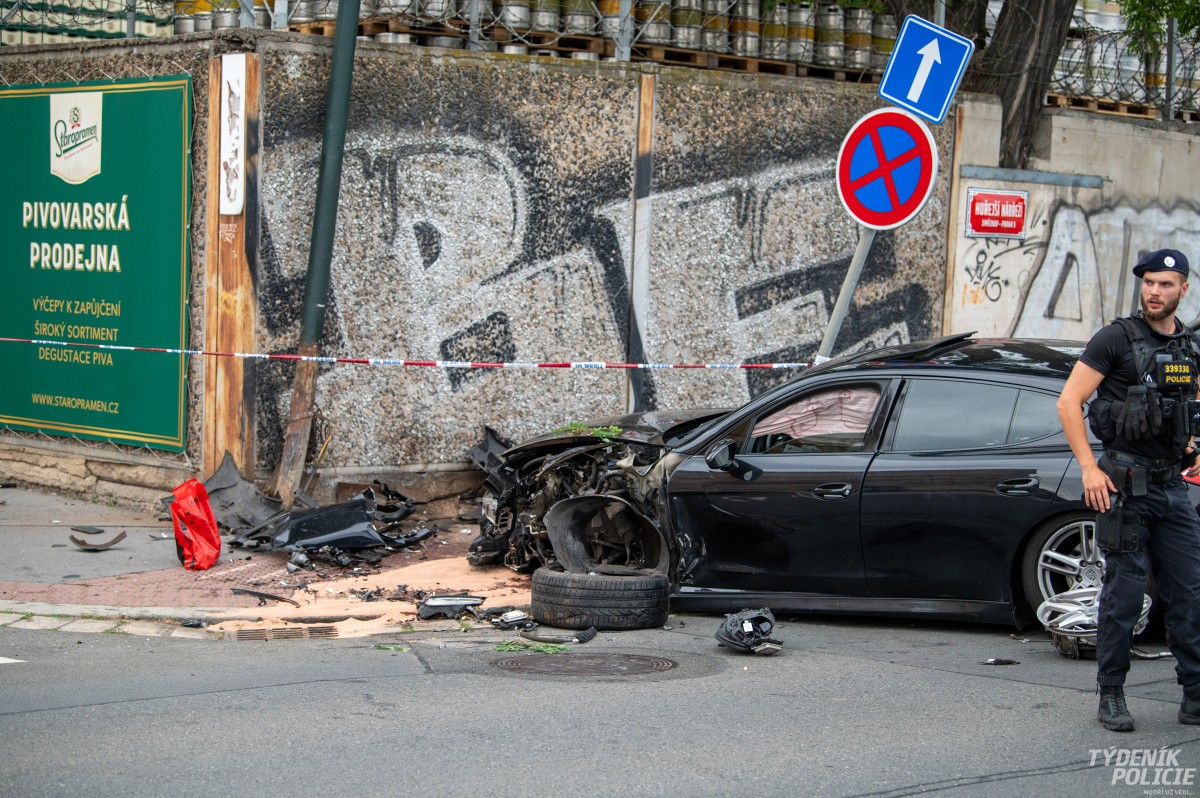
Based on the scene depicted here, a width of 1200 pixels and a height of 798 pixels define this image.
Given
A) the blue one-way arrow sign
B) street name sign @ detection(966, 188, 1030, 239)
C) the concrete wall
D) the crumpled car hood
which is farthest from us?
street name sign @ detection(966, 188, 1030, 239)

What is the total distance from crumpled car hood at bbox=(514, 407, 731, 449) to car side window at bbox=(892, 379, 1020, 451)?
1411 millimetres

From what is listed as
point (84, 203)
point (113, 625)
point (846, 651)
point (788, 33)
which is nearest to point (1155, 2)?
point (788, 33)

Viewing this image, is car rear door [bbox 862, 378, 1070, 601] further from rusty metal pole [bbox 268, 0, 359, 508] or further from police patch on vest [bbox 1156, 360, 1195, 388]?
rusty metal pole [bbox 268, 0, 359, 508]

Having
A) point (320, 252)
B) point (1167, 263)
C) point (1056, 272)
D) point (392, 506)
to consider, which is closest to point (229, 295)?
point (320, 252)

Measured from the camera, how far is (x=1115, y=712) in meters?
5.48

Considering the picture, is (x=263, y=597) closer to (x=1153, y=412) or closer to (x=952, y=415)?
(x=952, y=415)

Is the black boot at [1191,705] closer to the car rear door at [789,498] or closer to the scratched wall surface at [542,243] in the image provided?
the car rear door at [789,498]

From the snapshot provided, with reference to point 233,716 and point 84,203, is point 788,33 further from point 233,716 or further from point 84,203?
point 233,716

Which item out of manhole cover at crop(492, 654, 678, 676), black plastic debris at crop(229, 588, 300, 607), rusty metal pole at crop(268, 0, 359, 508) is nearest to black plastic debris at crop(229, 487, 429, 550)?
rusty metal pole at crop(268, 0, 359, 508)

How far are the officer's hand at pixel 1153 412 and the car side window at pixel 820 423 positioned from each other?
2.21 metres

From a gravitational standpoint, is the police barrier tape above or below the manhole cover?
above

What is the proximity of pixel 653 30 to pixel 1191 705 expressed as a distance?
8146 millimetres

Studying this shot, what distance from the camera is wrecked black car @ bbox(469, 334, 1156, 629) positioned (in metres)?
6.98

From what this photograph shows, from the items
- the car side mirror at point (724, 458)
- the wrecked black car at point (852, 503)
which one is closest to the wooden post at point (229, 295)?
the wrecked black car at point (852, 503)
